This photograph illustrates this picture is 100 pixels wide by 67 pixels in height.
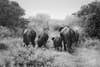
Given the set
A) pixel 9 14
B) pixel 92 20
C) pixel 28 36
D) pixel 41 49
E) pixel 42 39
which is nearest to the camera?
pixel 41 49

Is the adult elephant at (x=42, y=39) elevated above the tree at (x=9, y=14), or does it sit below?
Answer: below

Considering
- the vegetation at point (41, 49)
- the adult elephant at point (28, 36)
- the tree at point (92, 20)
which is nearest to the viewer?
the vegetation at point (41, 49)

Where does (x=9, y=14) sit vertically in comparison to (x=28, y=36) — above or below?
above

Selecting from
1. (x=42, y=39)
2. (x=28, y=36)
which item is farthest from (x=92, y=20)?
(x=28, y=36)

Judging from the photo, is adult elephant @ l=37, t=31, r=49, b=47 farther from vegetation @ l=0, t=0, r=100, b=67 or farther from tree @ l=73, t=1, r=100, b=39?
tree @ l=73, t=1, r=100, b=39

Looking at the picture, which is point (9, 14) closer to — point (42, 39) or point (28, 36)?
point (28, 36)

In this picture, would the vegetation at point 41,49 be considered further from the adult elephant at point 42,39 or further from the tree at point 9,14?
the adult elephant at point 42,39

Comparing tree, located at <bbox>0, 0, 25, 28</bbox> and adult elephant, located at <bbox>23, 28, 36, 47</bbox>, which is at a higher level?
tree, located at <bbox>0, 0, 25, 28</bbox>

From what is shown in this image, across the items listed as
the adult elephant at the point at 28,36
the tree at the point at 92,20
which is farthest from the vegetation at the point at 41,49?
the adult elephant at the point at 28,36

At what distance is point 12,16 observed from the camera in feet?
70.6

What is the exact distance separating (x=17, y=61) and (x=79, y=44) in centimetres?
772

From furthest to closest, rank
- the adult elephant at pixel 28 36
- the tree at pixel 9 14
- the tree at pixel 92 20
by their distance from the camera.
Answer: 1. the tree at pixel 9 14
2. the tree at pixel 92 20
3. the adult elephant at pixel 28 36

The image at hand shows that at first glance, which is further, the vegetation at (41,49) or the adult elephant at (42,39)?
the adult elephant at (42,39)

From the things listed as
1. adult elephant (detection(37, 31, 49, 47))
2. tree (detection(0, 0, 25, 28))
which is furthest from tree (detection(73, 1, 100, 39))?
tree (detection(0, 0, 25, 28))
